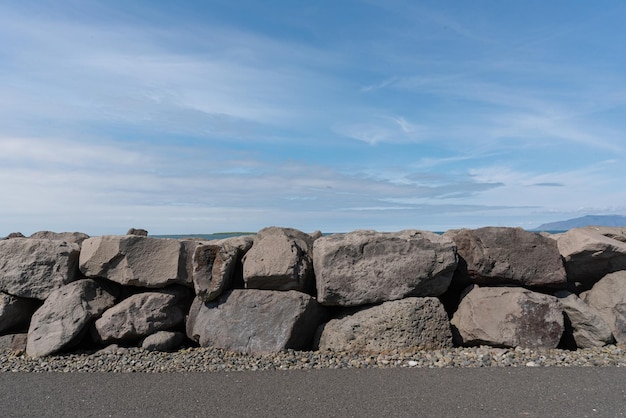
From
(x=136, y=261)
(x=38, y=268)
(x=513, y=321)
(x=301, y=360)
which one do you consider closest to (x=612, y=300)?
(x=513, y=321)

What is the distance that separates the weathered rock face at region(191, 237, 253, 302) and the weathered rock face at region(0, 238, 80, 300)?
7.86 ft

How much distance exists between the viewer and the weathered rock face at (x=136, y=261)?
9023mm

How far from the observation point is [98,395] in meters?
6.38

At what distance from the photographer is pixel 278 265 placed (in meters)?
8.67

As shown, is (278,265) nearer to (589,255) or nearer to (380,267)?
(380,267)

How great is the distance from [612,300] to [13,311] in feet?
34.5

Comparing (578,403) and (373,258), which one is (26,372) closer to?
(373,258)

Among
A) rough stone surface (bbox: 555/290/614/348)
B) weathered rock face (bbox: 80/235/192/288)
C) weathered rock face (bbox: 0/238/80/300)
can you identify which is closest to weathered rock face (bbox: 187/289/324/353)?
weathered rock face (bbox: 80/235/192/288)

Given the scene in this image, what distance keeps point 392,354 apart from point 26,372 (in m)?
5.43

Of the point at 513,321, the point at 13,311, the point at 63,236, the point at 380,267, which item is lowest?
the point at 513,321

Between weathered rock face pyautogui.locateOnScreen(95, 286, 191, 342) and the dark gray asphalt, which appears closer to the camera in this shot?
the dark gray asphalt

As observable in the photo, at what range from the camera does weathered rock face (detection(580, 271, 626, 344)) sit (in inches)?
341

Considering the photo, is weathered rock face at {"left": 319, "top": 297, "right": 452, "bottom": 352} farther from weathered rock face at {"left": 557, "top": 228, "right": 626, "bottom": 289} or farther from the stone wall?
weathered rock face at {"left": 557, "top": 228, "right": 626, "bottom": 289}

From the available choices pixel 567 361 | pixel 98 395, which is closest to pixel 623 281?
pixel 567 361
